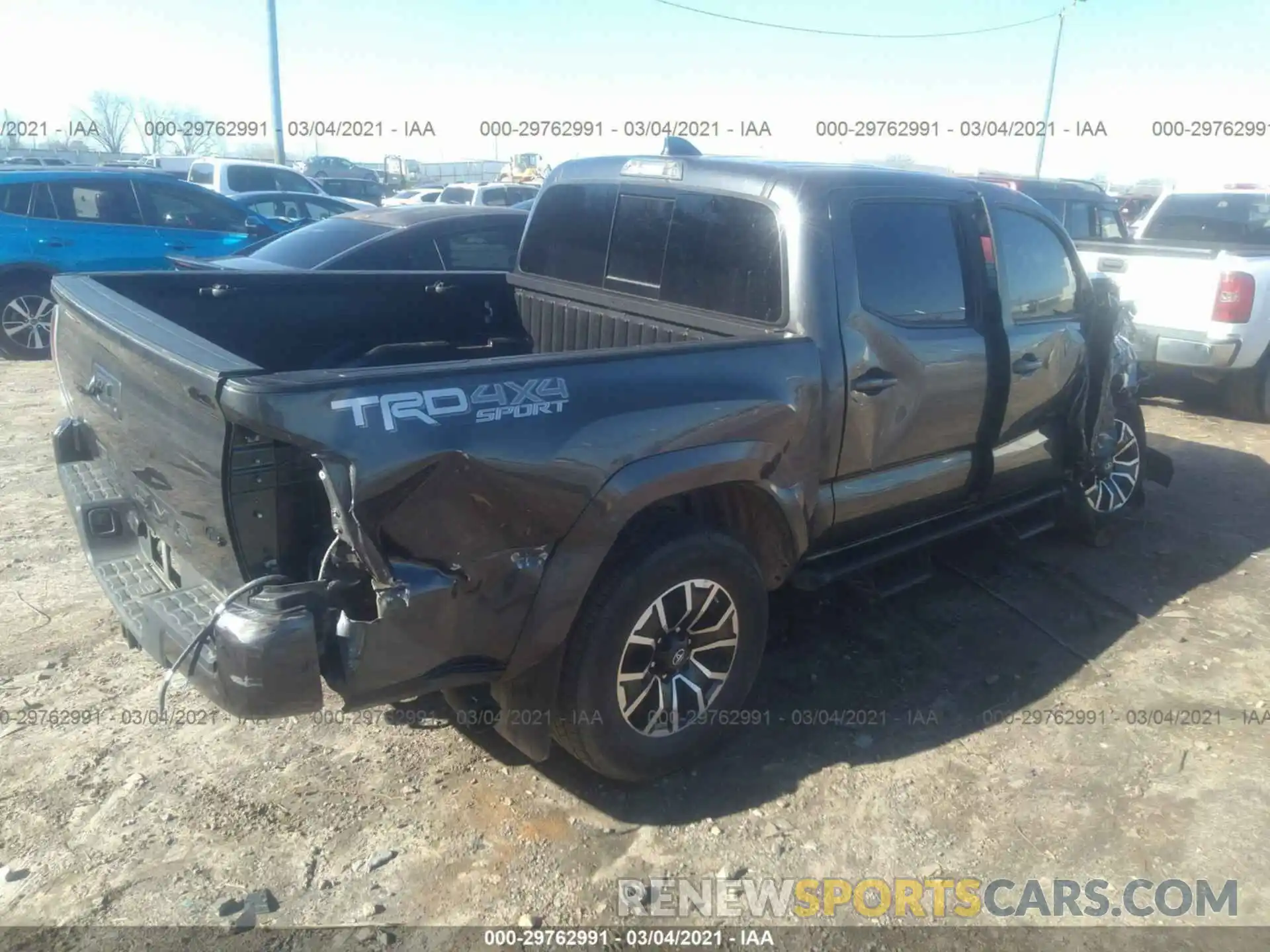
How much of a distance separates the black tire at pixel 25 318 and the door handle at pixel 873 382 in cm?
847

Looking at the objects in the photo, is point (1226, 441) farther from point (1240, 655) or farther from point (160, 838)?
point (160, 838)

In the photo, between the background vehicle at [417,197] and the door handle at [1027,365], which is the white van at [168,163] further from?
the door handle at [1027,365]

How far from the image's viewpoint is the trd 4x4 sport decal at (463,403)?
7.54 feet

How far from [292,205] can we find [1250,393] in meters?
12.0

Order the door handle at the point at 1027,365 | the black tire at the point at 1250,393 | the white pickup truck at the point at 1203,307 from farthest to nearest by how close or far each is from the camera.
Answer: the black tire at the point at 1250,393, the white pickup truck at the point at 1203,307, the door handle at the point at 1027,365

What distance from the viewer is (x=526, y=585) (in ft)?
8.69

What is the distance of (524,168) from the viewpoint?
113ft

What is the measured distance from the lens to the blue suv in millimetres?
8969

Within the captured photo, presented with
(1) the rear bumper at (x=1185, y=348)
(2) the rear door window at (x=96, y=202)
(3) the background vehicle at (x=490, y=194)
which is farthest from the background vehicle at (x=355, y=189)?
(1) the rear bumper at (x=1185, y=348)

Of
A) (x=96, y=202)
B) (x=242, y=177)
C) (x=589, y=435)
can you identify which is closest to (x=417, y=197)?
(x=242, y=177)

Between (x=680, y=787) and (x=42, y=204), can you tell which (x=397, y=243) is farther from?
(x=680, y=787)

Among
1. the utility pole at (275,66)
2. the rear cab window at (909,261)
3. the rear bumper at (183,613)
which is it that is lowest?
the rear bumper at (183,613)

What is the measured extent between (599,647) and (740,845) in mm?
771

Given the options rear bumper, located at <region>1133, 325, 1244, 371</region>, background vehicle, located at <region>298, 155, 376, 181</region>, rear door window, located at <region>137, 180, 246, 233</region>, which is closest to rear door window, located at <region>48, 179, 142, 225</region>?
rear door window, located at <region>137, 180, 246, 233</region>
